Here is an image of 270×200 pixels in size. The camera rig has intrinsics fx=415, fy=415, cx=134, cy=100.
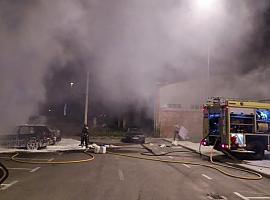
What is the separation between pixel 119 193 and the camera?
9367 mm

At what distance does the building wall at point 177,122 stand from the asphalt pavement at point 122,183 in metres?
24.2

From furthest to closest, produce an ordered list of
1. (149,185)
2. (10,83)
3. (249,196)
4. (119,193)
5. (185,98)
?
(185,98) < (10,83) < (149,185) < (249,196) < (119,193)

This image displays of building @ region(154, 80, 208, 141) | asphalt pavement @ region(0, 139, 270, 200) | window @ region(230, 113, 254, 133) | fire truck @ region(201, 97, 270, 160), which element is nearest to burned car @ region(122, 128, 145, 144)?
building @ region(154, 80, 208, 141)

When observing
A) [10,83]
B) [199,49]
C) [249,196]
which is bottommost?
[249,196]

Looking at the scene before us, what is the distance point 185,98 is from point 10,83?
80.5 ft

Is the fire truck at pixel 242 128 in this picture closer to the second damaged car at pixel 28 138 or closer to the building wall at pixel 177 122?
the second damaged car at pixel 28 138

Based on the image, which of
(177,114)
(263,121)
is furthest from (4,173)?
(177,114)

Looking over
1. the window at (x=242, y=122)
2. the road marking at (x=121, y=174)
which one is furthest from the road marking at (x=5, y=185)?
the window at (x=242, y=122)

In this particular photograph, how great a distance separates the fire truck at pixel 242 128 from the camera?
18.7 meters

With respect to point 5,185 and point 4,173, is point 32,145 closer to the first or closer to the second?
point 4,173

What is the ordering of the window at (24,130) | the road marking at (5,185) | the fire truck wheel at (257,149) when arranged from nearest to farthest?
1. the road marking at (5,185)
2. the fire truck wheel at (257,149)
3. the window at (24,130)

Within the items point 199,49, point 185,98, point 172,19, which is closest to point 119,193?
point 172,19

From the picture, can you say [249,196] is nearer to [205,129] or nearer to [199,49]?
[199,49]

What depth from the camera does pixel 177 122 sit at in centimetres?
3981
